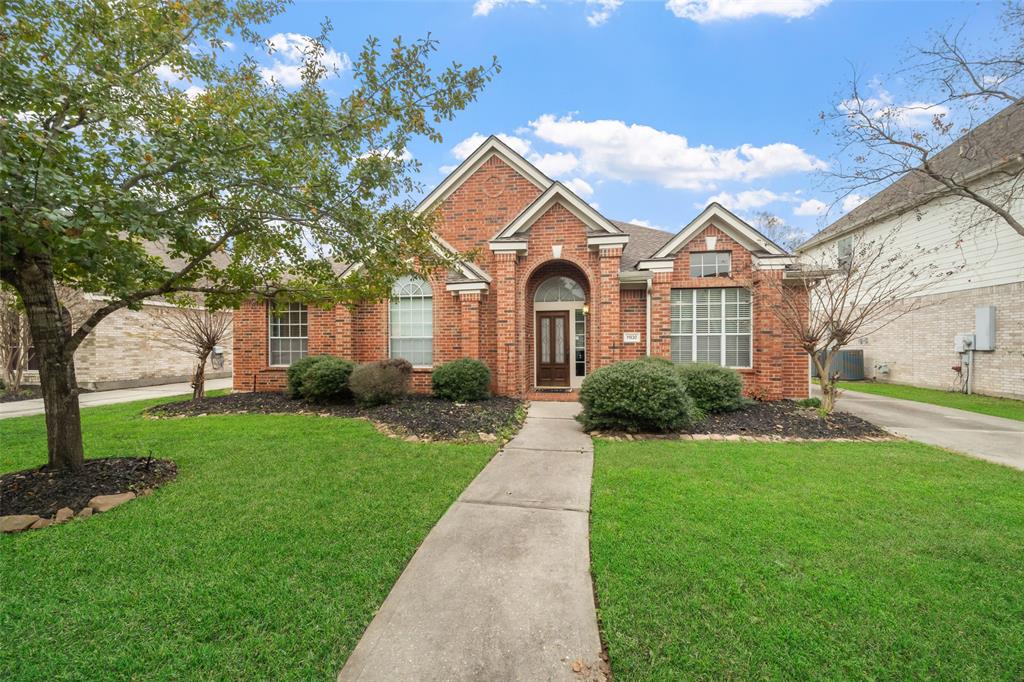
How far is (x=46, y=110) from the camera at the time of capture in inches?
160

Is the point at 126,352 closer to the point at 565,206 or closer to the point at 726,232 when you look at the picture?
the point at 565,206

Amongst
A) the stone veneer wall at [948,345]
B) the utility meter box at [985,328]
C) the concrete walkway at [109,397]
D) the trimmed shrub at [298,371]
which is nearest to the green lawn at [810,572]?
the trimmed shrub at [298,371]

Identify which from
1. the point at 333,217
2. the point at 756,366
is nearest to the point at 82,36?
the point at 333,217

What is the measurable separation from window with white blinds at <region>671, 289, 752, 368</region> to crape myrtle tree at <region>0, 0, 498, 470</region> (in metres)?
7.47

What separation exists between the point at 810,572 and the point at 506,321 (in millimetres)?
8655

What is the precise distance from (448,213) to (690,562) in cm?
1209

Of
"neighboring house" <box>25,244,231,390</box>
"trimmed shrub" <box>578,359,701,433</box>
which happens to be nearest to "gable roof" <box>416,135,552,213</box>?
"trimmed shrub" <box>578,359,701,433</box>

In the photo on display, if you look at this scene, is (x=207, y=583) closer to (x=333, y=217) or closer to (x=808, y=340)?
(x=333, y=217)

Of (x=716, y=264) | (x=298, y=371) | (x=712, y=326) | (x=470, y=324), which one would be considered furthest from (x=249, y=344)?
(x=716, y=264)

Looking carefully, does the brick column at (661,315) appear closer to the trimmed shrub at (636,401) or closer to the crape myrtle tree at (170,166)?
the trimmed shrub at (636,401)

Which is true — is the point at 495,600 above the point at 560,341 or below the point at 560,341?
below

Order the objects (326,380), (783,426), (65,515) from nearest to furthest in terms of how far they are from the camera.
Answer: (65,515), (783,426), (326,380)

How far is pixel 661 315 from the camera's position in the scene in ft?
35.0

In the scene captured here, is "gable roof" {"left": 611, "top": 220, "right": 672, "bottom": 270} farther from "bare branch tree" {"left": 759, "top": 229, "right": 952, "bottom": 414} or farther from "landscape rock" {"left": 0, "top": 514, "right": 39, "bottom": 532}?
"landscape rock" {"left": 0, "top": 514, "right": 39, "bottom": 532}
